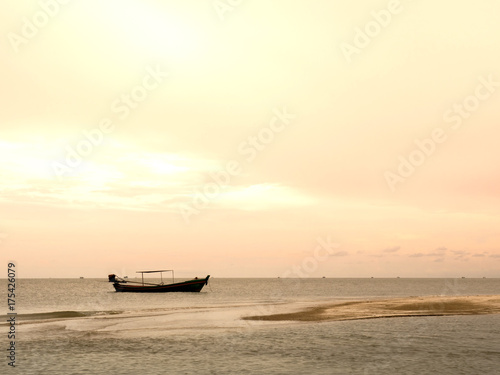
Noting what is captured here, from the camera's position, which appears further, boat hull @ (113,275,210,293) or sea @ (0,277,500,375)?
boat hull @ (113,275,210,293)

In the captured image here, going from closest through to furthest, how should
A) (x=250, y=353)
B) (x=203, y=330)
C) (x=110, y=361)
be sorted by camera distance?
(x=110, y=361)
(x=250, y=353)
(x=203, y=330)

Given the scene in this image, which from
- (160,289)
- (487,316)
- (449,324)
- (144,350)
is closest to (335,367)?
(144,350)

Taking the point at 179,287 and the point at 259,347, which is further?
the point at 179,287

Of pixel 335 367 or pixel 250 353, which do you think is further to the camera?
pixel 250 353

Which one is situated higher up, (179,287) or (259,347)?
(179,287)

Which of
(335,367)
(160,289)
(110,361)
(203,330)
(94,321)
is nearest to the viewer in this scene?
(335,367)

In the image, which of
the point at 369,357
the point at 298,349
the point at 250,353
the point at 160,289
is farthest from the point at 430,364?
the point at 160,289

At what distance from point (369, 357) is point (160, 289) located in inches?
3674

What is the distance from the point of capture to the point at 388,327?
40.0m

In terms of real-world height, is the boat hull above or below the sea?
above

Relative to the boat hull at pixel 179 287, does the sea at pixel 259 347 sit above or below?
below

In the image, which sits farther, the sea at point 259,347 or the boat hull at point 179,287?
the boat hull at point 179,287

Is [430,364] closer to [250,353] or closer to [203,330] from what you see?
[250,353]

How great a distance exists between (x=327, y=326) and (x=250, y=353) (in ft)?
44.0
